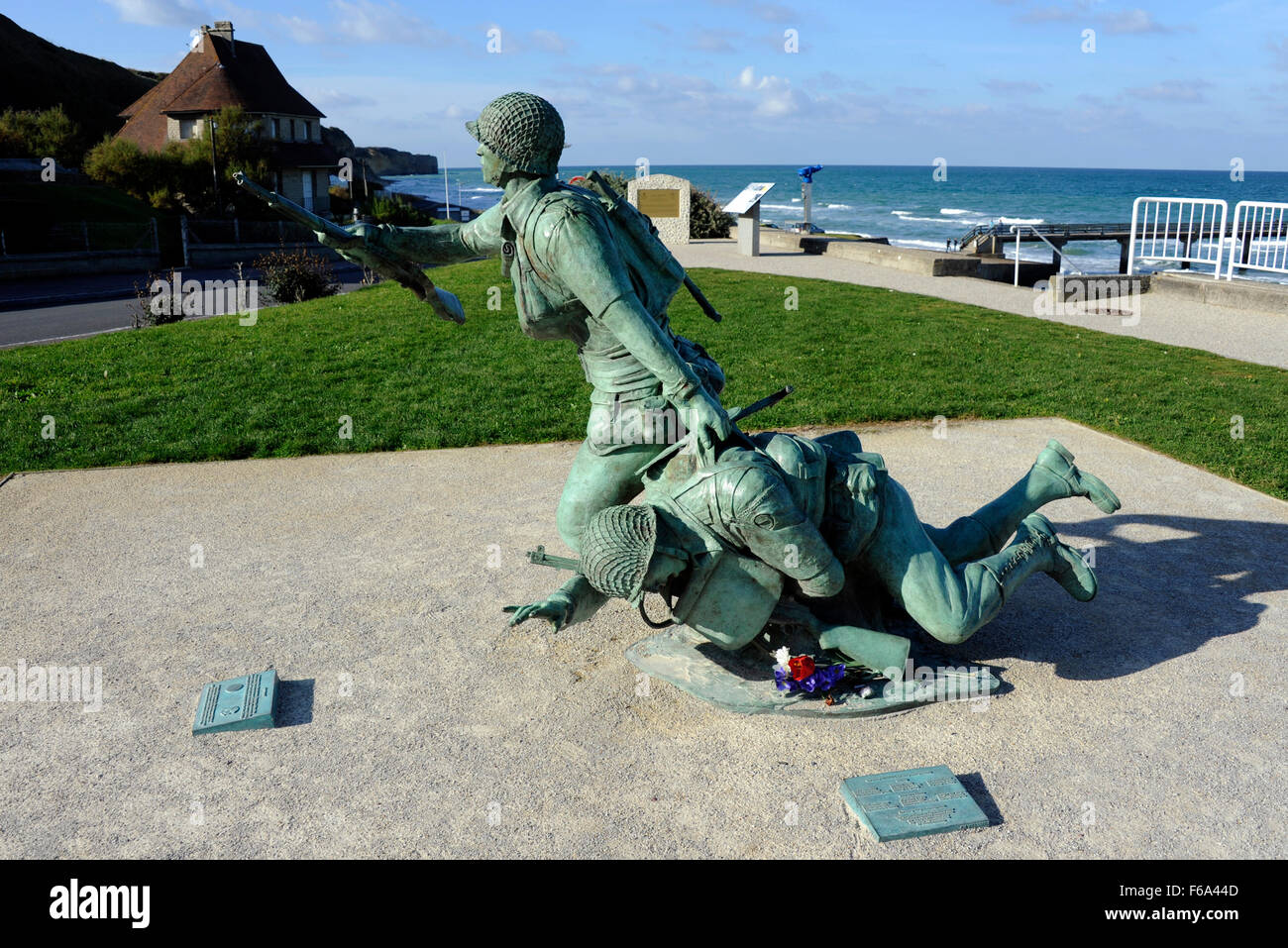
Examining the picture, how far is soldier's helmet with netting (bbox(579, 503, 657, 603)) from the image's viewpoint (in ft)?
13.3

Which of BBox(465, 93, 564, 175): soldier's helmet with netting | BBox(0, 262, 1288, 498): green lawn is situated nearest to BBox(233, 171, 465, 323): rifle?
BBox(465, 93, 564, 175): soldier's helmet with netting

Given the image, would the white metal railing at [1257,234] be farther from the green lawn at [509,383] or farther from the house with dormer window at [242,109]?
the house with dormer window at [242,109]

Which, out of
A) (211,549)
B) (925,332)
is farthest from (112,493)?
(925,332)

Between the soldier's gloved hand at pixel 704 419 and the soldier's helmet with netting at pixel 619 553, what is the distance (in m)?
0.40

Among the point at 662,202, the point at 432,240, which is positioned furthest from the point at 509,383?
the point at 662,202

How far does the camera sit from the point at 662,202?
24.7 metres

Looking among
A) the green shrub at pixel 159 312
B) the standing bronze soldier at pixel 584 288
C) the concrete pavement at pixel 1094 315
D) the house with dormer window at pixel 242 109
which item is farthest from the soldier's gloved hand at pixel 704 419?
the house with dormer window at pixel 242 109

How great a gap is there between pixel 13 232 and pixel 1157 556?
99.4ft

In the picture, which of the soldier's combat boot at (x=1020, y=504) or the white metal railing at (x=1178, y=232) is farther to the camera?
the white metal railing at (x=1178, y=232)

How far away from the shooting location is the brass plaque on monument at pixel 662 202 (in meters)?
24.6

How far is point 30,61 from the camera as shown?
159ft

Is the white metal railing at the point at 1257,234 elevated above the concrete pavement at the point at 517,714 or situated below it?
above

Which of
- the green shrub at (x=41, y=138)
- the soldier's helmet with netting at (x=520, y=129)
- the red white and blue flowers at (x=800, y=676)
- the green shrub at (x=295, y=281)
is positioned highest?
the green shrub at (x=41, y=138)

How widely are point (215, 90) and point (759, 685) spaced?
140 feet
